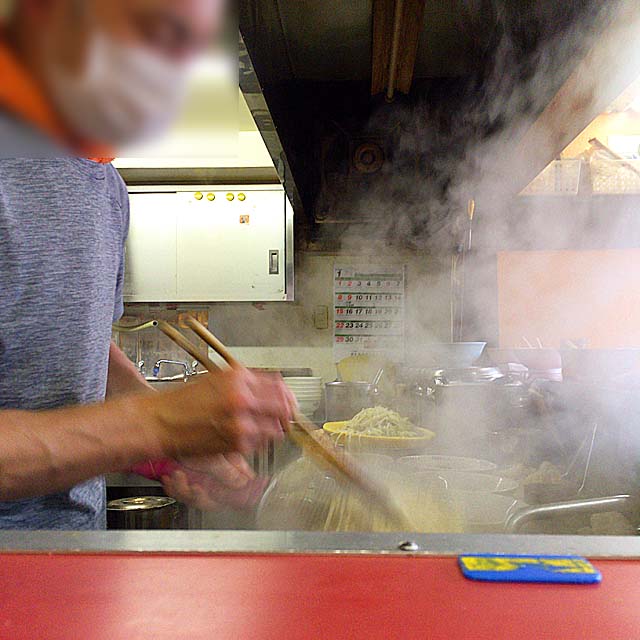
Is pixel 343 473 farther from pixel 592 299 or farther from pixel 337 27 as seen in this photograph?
pixel 592 299

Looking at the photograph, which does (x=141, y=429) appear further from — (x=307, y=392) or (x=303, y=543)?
(x=307, y=392)

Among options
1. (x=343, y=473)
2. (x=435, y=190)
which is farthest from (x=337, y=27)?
(x=343, y=473)

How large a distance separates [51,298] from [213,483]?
0.39 m

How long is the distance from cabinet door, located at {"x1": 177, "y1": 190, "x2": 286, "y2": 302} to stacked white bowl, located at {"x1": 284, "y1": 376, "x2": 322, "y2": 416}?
0.54m

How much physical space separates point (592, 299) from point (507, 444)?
2.52 m

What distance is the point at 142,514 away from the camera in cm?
195

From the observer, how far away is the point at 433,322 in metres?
3.64

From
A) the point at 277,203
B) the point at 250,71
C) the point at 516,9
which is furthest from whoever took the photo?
the point at 277,203

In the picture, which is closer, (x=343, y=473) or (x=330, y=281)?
(x=343, y=473)

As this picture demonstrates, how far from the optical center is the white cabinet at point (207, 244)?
3449 millimetres

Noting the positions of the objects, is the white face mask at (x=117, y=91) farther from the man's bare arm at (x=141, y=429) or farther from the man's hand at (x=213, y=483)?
the man's hand at (x=213, y=483)

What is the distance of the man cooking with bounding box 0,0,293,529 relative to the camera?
3.5 inches

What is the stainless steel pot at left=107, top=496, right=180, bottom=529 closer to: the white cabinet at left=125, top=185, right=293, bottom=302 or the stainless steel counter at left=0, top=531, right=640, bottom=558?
the stainless steel counter at left=0, top=531, right=640, bottom=558

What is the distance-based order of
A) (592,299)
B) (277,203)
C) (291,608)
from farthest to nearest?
(592,299), (277,203), (291,608)
